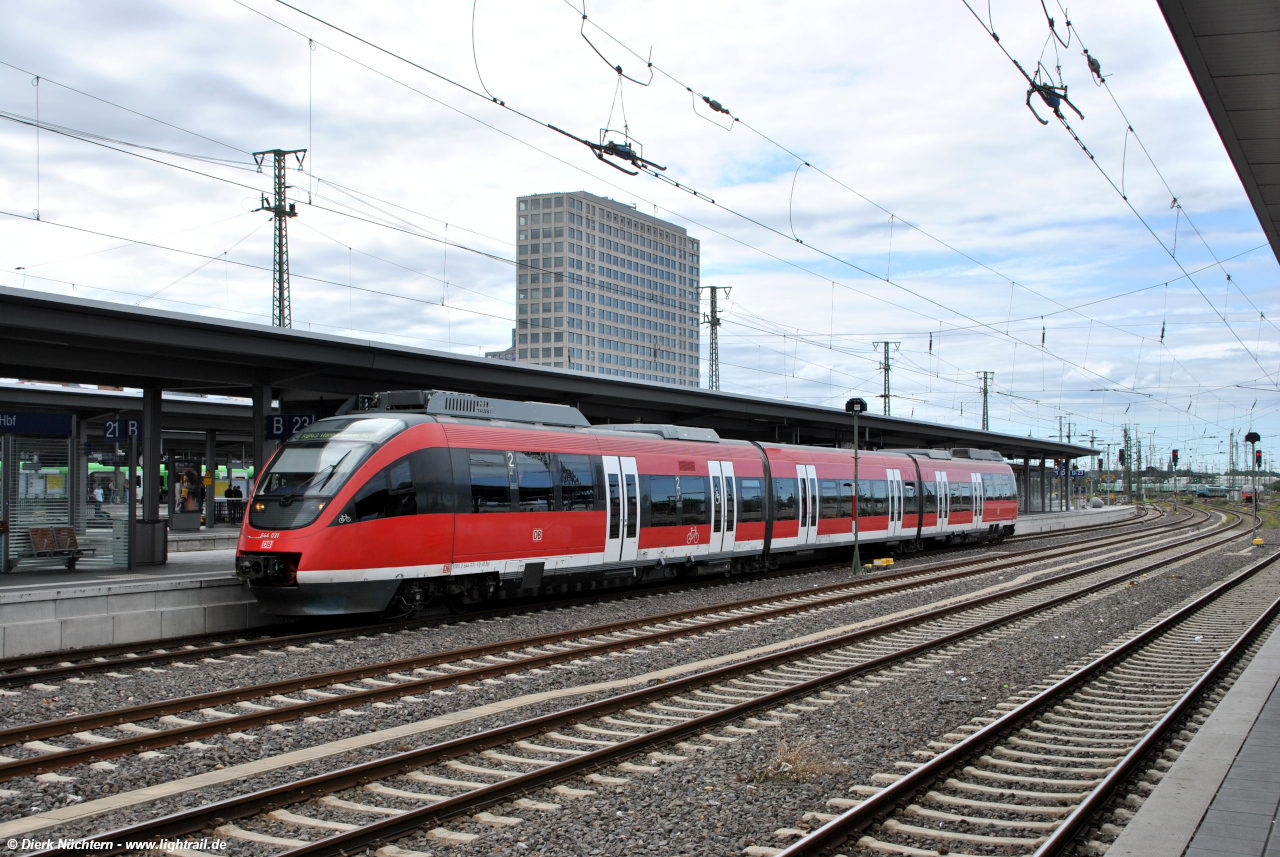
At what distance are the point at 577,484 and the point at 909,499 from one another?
50.5 feet

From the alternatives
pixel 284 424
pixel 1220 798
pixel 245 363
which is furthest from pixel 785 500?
pixel 1220 798

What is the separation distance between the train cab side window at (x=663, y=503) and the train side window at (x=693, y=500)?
0.70ft

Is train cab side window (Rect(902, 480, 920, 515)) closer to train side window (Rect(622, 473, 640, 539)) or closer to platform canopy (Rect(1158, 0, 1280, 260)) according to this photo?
train side window (Rect(622, 473, 640, 539))

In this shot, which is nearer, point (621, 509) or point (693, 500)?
point (621, 509)

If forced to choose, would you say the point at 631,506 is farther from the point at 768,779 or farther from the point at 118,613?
the point at 768,779

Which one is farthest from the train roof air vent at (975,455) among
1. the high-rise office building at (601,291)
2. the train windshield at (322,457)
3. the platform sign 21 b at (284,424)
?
the high-rise office building at (601,291)

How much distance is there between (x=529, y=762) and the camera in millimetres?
7062

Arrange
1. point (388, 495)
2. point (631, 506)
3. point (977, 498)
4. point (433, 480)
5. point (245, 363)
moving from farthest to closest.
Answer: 1. point (977, 498)
2. point (245, 363)
3. point (631, 506)
4. point (433, 480)
5. point (388, 495)

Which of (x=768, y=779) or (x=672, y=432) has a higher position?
(x=672, y=432)

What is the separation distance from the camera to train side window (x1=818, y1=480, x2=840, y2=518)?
24.3 m

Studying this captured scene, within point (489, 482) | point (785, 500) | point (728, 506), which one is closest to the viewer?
point (489, 482)

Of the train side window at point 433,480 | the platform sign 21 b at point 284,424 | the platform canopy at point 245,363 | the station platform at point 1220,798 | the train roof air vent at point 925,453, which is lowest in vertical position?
the station platform at point 1220,798

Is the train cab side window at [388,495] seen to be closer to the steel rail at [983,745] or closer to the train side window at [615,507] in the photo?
the train side window at [615,507]

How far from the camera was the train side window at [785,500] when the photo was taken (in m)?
22.4
